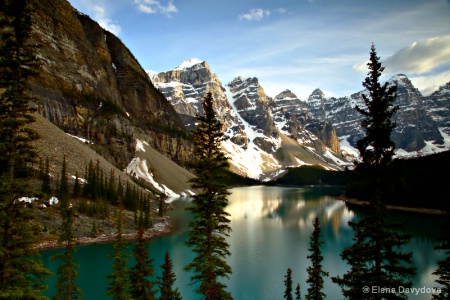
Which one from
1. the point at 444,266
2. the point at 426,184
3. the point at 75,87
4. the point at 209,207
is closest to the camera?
the point at 444,266

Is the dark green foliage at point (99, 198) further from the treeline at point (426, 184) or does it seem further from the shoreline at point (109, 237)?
the treeline at point (426, 184)

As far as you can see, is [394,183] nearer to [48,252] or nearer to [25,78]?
[25,78]

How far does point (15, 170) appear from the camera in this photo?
15.5m

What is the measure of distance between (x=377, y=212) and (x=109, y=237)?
53.9m

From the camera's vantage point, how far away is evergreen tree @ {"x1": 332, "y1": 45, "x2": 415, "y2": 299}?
49.4 feet

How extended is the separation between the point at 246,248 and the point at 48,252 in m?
31.5

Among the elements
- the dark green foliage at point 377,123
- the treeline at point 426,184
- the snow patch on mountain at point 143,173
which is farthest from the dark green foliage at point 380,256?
the snow patch on mountain at point 143,173

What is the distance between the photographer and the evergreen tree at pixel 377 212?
15.1m

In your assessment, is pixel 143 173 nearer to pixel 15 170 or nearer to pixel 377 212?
pixel 15 170

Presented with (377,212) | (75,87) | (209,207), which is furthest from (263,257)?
(75,87)

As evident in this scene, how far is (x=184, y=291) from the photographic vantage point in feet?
120

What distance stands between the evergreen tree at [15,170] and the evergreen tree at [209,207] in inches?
349

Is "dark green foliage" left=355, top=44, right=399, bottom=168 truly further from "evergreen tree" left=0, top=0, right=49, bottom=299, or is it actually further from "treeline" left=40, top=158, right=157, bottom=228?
"treeline" left=40, top=158, right=157, bottom=228

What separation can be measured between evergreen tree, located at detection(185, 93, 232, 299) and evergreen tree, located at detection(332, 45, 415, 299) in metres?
7.59
